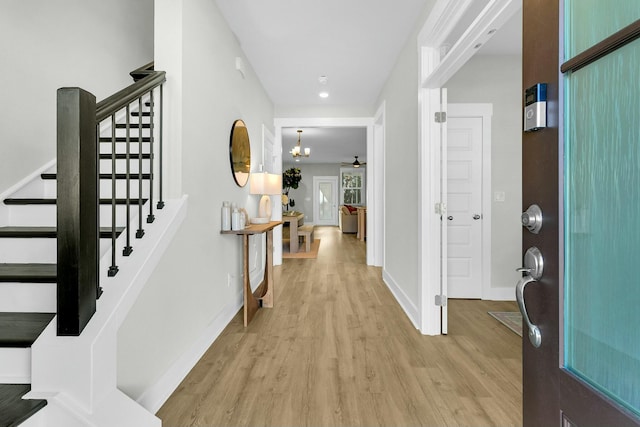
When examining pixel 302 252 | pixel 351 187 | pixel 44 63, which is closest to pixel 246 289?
pixel 44 63

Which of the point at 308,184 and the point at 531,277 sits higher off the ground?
the point at 308,184

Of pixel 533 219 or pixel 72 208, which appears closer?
pixel 533 219

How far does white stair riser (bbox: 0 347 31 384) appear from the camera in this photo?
1.12m

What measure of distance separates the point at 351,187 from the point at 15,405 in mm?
12375

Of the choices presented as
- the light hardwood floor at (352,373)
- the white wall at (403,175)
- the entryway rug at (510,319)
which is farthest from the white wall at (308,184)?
the entryway rug at (510,319)

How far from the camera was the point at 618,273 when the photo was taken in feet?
1.93

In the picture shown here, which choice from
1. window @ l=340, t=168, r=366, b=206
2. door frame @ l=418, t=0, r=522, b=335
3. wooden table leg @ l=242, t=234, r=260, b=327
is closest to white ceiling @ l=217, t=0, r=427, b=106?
door frame @ l=418, t=0, r=522, b=335

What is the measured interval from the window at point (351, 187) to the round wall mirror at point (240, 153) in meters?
9.76

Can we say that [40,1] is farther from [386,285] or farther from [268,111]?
[386,285]

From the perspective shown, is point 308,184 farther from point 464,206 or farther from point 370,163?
point 464,206

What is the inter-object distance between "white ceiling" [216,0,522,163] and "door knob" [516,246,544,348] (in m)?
2.33

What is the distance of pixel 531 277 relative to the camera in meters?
0.74

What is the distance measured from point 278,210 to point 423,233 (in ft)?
10.1

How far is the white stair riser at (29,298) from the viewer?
53.8 inches
